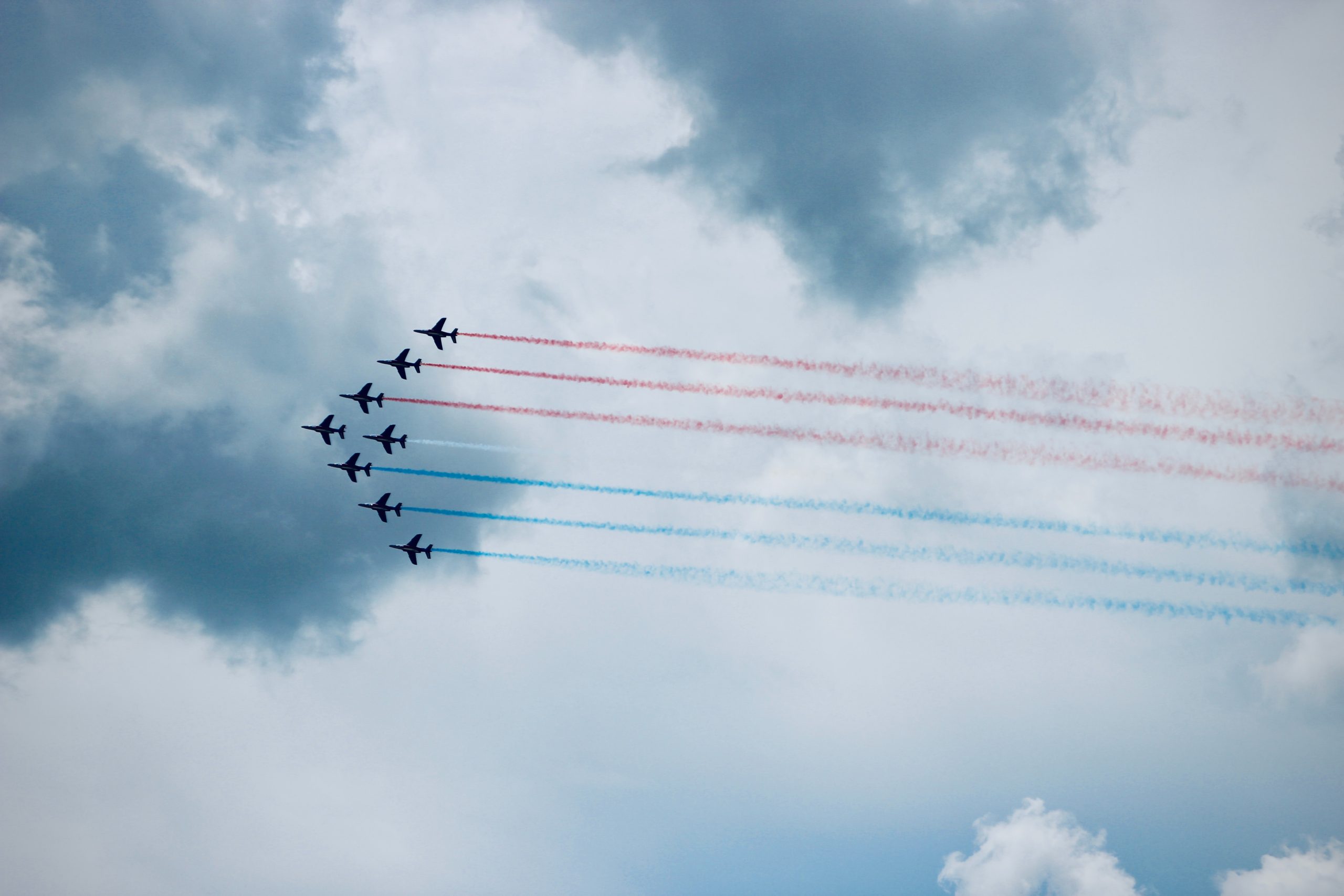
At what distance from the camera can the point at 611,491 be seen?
81.9 metres

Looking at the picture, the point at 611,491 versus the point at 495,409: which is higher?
the point at 495,409

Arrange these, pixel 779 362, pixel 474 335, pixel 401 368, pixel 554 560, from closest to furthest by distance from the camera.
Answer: pixel 779 362 → pixel 554 560 → pixel 474 335 → pixel 401 368

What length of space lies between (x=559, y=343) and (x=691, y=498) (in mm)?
18677

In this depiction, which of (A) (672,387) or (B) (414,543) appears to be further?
(B) (414,543)

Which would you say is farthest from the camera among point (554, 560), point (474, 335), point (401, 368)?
point (401, 368)

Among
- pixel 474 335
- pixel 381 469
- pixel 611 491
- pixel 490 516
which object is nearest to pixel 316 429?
pixel 381 469

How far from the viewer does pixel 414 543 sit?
101000 millimetres

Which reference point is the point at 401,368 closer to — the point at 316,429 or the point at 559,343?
the point at 316,429

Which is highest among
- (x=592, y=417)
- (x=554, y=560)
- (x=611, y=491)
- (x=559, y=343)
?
(x=559, y=343)

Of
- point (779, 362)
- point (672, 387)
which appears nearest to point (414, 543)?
point (672, 387)

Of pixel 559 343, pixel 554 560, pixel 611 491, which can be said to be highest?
pixel 559 343

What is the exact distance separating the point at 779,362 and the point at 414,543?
47597mm

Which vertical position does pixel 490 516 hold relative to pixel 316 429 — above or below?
below

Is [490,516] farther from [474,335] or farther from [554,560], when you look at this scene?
[474,335]
